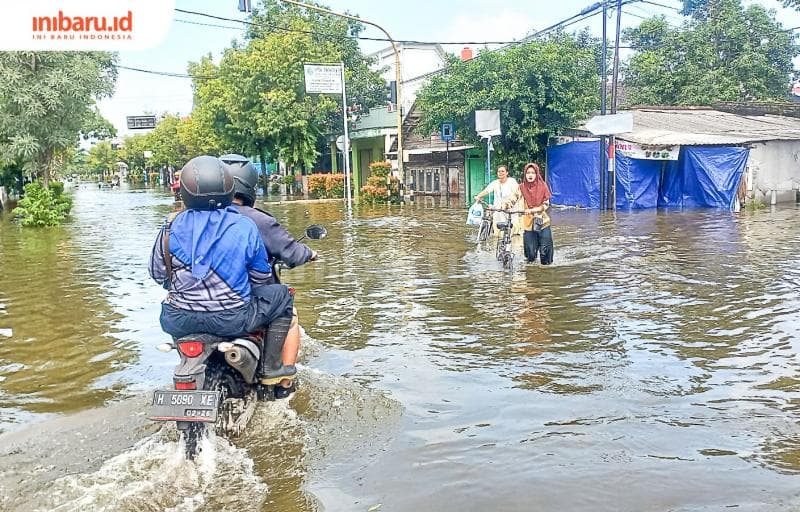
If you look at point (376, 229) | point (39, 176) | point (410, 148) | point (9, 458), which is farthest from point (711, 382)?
point (410, 148)

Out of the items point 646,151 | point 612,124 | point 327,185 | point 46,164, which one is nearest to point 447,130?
point 612,124

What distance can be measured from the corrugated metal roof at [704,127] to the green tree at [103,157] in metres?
127

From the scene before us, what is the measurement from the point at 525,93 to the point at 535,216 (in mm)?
15879

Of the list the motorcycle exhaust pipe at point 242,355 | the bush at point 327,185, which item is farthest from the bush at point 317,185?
the motorcycle exhaust pipe at point 242,355

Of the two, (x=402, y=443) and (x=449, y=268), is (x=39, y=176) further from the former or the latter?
(x=402, y=443)

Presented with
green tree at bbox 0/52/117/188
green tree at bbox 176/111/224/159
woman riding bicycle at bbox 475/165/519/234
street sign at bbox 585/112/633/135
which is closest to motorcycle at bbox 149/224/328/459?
woman riding bicycle at bbox 475/165/519/234

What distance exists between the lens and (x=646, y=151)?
966 inches

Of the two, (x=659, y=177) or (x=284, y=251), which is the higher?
(x=659, y=177)

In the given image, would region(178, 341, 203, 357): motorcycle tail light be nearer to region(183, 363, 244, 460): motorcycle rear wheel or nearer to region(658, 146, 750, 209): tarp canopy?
region(183, 363, 244, 460): motorcycle rear wheel

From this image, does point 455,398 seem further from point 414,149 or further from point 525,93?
point 414,149

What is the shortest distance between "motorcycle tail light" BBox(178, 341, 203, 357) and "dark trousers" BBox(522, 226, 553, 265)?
26.5 ft

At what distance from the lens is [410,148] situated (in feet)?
127

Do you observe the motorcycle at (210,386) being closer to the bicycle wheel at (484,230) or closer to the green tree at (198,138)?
the bicycle wheel at (484,230)

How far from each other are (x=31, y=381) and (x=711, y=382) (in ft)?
17.7
